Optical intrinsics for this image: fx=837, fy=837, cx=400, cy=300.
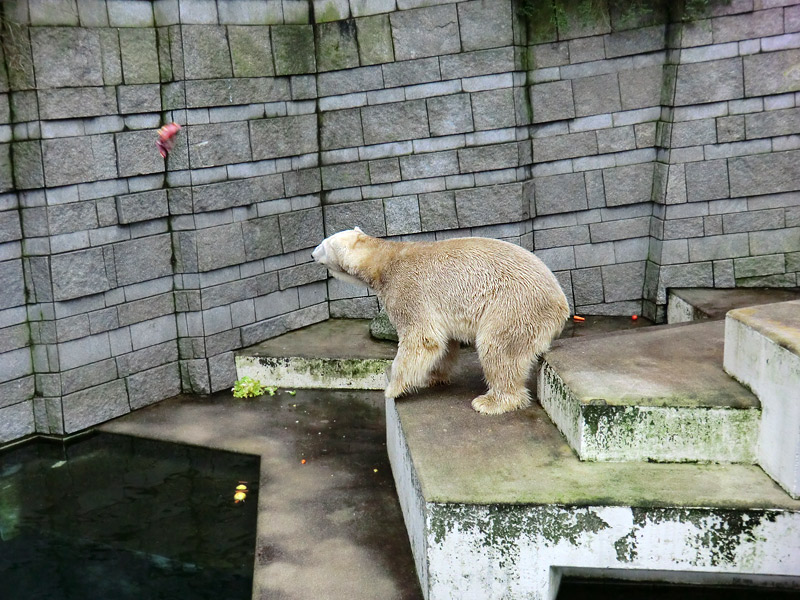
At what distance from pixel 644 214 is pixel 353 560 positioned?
4.85 metres

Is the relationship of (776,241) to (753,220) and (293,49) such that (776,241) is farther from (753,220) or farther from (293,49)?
(293,49)

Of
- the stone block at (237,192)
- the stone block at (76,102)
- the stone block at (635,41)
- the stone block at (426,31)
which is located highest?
the stone block at (426,31)

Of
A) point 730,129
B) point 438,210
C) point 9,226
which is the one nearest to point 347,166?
point 438,210

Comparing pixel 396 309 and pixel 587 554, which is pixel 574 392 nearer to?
pixel 587 554

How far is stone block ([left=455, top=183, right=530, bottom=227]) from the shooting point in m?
8.03

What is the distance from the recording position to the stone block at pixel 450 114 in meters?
7.86

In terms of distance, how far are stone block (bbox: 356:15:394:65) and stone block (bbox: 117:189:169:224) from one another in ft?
7.51

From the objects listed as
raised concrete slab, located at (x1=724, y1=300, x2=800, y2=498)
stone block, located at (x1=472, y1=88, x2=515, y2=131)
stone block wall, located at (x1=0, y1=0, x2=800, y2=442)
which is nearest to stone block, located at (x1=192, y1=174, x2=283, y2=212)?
stone block wall, located at (x1=0, y1=0, x2=800, y2=442)

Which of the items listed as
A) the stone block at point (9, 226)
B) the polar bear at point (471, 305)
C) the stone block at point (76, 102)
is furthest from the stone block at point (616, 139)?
the stone block at point (9, 226)

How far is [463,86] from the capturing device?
25.6ft

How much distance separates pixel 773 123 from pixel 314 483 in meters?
5.29

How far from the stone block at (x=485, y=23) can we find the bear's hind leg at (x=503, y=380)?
11.5 ft

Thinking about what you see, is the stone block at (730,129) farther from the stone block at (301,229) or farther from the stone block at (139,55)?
the stone block at (139,55)

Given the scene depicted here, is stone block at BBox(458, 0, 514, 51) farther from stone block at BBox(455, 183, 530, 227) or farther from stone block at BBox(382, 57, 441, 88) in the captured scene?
stone block at BBox(455, 183, 530, 227)
